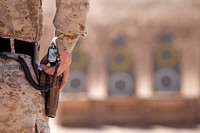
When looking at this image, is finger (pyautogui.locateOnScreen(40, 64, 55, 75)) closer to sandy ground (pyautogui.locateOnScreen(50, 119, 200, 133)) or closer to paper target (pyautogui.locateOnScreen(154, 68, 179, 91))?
sandy ground (pyautogui.locateOnScreen(50, 119, 200, 133))

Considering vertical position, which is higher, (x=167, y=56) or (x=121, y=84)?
(x=167, y=56)

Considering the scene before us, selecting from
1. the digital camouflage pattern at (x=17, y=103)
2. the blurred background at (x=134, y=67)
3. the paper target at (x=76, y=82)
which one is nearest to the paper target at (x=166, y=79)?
the blurred background at (x=134, y=67)

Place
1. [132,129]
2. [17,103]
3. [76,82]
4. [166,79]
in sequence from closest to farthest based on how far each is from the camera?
[17,103], [132,129], [166,79], [76,82]

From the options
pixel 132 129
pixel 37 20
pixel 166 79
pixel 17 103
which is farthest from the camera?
pixel 166 79

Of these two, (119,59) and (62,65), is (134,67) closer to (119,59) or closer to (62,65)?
(119,59)

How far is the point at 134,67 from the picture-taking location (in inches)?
472

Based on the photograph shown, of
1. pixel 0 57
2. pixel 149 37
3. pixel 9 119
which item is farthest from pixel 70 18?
pixel 149 37

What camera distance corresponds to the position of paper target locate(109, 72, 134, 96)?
1180cm

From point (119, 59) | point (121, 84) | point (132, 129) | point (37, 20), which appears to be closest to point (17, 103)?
point (37, 20)

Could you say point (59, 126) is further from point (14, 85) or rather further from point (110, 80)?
point (14, 85)

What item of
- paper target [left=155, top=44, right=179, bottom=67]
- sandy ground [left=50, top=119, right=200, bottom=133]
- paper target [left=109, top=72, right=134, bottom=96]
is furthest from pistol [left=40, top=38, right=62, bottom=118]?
paper target [left=155, top=44, right=179, bottom=67]

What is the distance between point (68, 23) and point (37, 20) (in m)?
0.10

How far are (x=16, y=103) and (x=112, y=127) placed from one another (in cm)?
918

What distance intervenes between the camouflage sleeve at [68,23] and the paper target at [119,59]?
32.4 ft
